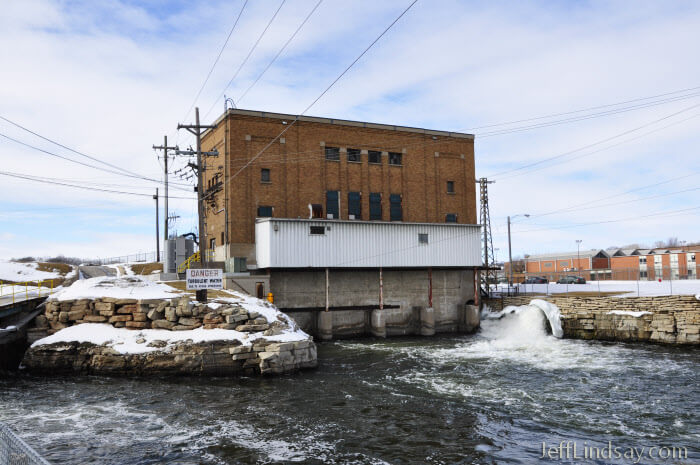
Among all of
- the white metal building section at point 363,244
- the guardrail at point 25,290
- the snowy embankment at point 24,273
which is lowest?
the guardrail at point 25,290

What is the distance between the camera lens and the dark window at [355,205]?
38.5 meters

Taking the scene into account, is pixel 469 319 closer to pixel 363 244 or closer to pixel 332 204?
pixel 363 244

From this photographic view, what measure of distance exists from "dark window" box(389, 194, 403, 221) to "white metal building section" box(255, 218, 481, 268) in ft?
10.9

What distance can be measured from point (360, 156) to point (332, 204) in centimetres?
462

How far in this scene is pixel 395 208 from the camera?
1575 inches

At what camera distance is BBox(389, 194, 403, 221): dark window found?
39.8 meters

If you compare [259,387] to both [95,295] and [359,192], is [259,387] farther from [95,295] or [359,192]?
[359,192]

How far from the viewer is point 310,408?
15578 mm

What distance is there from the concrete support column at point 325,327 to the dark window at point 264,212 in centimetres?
830

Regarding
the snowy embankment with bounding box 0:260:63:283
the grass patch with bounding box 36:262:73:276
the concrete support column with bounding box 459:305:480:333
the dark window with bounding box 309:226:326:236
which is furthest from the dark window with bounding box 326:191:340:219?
the grass patch with bounding box 36:262:73:276

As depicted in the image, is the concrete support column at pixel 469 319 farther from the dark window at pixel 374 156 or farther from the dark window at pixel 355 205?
the dark window at pixel 374 156

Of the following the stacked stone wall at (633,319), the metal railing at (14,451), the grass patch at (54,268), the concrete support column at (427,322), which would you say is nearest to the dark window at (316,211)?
the concrete support column at (427,322)

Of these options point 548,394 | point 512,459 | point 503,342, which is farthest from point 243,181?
point 512,459

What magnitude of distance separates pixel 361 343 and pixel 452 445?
64.7ft
